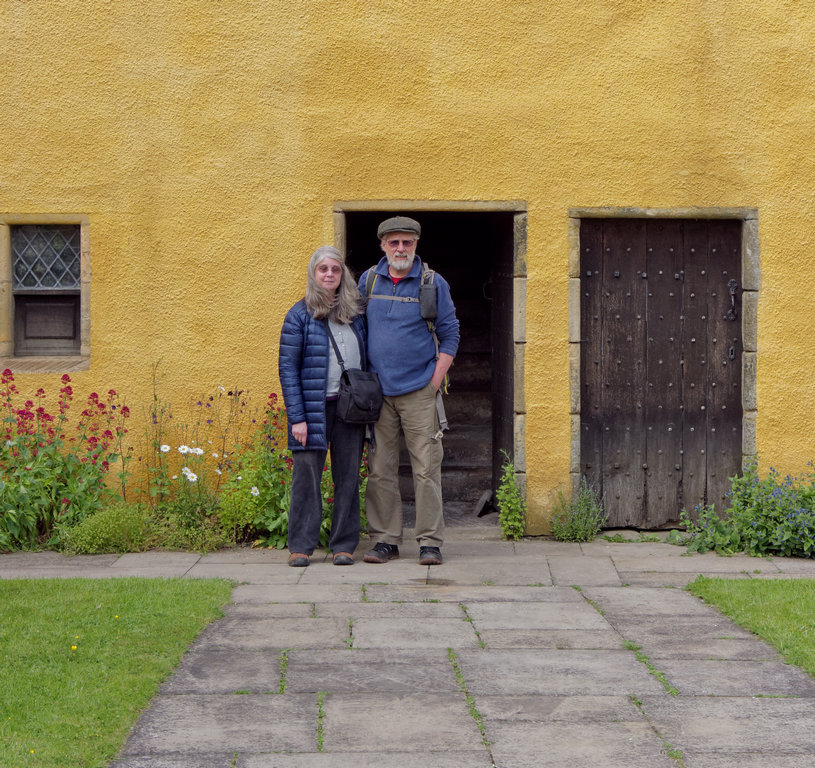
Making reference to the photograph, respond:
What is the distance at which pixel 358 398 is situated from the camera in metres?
6.50

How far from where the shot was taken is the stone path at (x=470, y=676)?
368cm

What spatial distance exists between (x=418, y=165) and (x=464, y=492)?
9.82ft

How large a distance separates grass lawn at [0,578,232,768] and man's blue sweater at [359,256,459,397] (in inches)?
60.0

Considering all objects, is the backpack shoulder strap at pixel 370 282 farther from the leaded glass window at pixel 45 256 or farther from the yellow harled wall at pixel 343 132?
the leaded glass window at pixel 45 256

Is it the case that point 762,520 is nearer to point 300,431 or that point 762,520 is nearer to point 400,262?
point 400,262

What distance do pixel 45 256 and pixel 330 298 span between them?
2252mm

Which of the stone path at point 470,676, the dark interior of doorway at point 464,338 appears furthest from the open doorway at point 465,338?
the stone path at point 470,676

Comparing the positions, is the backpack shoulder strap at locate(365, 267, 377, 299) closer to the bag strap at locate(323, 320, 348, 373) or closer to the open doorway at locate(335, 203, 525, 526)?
the bag strap at locate(323, 320, 348, 373)

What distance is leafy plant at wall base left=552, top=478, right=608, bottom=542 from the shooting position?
24.5 ft

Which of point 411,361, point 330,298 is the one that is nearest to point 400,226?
point 330,298

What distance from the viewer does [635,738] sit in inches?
149

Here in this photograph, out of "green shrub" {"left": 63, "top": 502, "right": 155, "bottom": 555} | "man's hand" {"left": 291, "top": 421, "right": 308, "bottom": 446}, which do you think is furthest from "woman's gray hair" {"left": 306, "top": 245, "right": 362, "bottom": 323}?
"green shrub" {"left": 63, "top": 502, "right": 155, "bottom": 555}

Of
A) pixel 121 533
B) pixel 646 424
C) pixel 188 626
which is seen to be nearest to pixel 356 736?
pixel 188 626

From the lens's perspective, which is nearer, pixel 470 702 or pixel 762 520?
pixel 470 702
